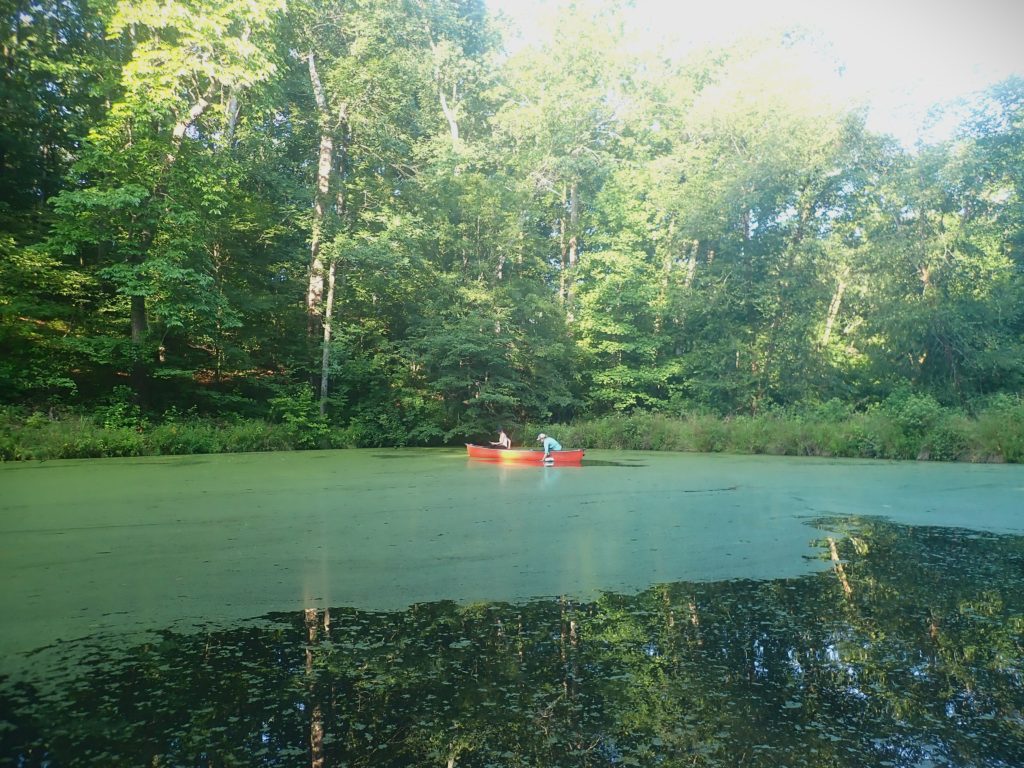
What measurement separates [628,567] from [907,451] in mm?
11592

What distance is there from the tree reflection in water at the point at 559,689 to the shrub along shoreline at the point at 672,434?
400 inches

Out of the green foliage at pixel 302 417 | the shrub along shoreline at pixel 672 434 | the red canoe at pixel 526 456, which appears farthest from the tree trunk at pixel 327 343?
the red canoe at pixel 526 456

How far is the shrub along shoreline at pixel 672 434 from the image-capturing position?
11516 mm

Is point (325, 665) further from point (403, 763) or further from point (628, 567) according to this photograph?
point (628, 567)

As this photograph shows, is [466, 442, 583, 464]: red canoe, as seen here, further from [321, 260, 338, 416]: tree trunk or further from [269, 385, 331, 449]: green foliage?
[321, 260, 338, 416]: tree trunk

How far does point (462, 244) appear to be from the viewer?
1761 centimetres

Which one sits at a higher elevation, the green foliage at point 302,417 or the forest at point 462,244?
the forest at point 462,244

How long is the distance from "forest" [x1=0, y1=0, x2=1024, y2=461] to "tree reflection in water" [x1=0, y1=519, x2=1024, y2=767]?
1018cm

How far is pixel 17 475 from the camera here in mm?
8625

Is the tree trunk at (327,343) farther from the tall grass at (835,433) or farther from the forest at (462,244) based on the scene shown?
the tall grass at (835,433)

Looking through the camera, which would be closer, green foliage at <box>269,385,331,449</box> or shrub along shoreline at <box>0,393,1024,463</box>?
shrub along shoreline at <box>0,393,1024,463</box>

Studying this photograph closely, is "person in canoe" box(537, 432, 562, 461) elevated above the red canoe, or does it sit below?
above

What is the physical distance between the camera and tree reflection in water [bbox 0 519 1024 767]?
195 cm

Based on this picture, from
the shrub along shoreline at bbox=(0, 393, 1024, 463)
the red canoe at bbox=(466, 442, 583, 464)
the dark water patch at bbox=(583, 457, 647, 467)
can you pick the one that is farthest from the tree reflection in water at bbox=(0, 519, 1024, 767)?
the shrub along shoreline at bbox=(0, 393, 1024, 463)
